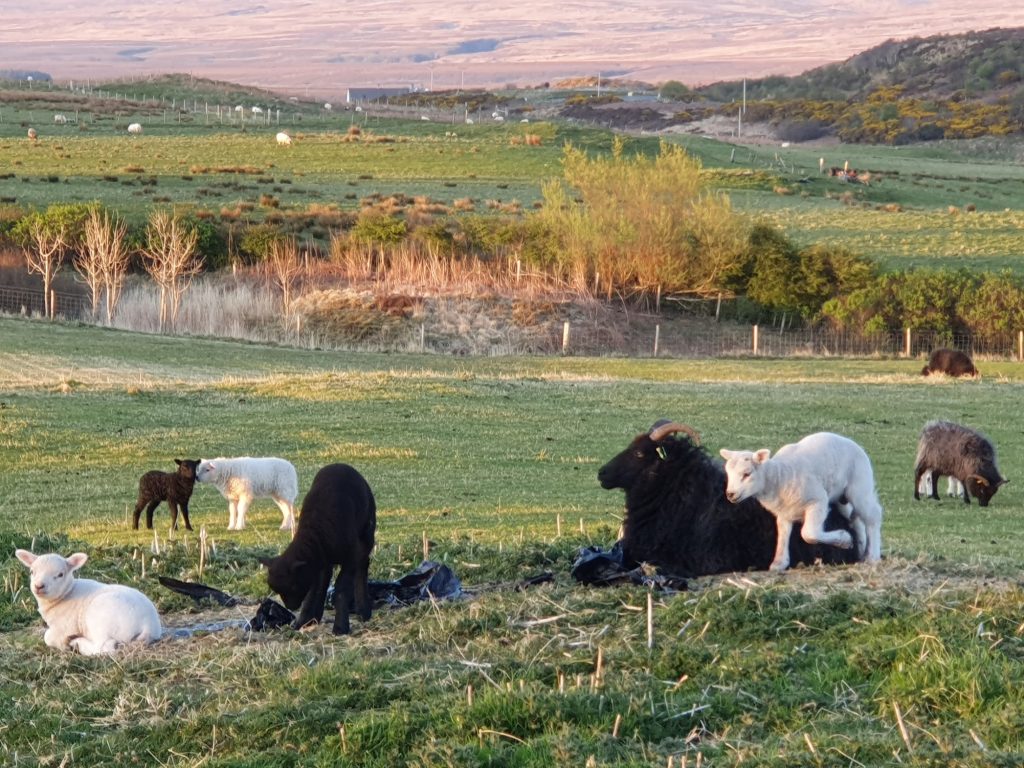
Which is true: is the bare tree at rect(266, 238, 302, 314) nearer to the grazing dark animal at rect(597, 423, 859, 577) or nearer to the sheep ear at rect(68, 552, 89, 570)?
the grazing dark animal at rect(597, 423, 859, 577)

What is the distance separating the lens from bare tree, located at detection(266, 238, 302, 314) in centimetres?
5812

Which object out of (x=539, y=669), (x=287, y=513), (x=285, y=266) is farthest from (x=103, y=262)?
(x=539, y=669)

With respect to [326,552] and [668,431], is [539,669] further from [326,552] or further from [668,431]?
[668,431]

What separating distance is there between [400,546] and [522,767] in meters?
5.72

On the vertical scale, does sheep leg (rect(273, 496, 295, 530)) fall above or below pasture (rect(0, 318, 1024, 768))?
below

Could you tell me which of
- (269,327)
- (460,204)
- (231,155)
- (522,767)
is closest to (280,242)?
(269,327)

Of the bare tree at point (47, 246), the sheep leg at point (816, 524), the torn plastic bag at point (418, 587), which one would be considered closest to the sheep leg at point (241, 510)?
the torn plastic bag at point (418, 587)

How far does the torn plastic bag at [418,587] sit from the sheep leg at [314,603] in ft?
1.82

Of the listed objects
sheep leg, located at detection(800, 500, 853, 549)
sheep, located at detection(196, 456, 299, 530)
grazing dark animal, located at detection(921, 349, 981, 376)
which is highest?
sheep leg, located at detection(800, 500, 853, 549)

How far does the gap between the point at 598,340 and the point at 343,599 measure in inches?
1902

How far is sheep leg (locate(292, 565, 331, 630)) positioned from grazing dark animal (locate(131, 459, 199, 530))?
811cm

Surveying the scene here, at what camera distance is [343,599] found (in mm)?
9836

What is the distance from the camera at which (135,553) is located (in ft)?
41.6

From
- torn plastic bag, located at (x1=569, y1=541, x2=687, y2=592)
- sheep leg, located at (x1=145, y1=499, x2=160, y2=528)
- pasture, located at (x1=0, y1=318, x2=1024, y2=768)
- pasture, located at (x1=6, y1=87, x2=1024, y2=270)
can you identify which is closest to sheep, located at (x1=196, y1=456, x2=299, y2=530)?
pasture, located at (x1=0, y1=318, x2=1024, y2=768)
